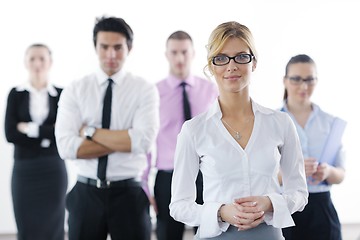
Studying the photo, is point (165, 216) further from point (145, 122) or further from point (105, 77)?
point (105, 77)

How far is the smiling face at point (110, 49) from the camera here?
→ 289 cm

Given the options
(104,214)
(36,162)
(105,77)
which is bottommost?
(36,162)

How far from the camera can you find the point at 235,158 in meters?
1.91

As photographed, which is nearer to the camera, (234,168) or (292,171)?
(234,168)

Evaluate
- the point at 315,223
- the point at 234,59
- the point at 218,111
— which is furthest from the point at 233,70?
the point at 315,223

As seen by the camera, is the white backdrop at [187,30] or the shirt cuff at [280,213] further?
the white backdrop at [187,30]

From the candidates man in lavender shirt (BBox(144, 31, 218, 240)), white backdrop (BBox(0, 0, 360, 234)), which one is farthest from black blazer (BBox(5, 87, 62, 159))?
white backdrop (BBox(0, 0, 360, 234))

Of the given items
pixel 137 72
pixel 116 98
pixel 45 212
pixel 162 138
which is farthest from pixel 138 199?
pixel 137 72

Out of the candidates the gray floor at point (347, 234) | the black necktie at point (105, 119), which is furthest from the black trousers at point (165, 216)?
the gray floor at point (347, 234)

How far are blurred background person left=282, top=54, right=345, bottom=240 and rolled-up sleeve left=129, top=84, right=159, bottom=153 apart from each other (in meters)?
0.75

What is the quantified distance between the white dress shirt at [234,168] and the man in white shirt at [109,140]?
84cm

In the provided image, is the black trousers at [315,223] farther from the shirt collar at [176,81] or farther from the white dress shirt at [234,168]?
the shirt collar at [176,81]

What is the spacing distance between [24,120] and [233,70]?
2.41 metres

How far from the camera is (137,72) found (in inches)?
205
